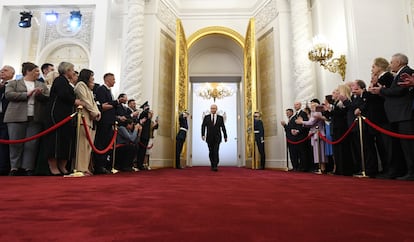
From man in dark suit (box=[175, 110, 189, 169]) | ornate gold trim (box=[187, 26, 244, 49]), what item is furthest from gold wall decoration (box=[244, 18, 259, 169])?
man in dark suit (box=[175, 110, 189, 169])

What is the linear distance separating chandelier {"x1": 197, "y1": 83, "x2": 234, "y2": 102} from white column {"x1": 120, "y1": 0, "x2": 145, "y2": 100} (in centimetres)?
656

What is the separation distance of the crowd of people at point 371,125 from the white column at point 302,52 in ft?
4.60

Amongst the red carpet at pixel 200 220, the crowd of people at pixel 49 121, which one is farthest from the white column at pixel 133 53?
the red carpet at pixel 200 220

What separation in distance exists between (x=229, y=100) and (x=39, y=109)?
37.7ft

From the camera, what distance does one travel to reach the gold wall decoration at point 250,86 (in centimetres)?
822

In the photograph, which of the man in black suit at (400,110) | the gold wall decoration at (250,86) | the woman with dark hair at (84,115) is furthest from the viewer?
the gold wall decoration at (250,86)

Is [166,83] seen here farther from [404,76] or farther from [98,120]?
[404,76]

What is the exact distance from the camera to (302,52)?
7328 mm

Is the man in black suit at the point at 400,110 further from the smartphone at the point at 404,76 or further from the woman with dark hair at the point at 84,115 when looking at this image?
the woman with dark hair at the point at 84,115

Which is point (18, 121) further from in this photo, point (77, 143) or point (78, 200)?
point (78, 200)

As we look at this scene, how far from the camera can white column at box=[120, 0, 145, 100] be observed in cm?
751

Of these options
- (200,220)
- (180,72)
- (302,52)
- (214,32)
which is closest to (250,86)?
(302,52)

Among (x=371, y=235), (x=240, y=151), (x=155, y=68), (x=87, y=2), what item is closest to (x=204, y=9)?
(x=155, y=68)

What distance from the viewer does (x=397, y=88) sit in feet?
11.9
